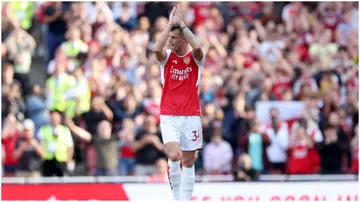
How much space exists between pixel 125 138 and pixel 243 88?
313 cm

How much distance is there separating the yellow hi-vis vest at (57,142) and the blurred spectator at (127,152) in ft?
3.45

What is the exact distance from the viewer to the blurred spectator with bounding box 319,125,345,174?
61.1 feet

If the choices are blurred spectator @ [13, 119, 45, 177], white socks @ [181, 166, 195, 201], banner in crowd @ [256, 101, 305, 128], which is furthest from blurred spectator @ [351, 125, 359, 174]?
white socks @ [181, 166, 195, 201]

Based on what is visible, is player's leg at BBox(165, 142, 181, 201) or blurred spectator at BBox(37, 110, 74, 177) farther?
blurred spectator at BBox(37, 110, 74, 177)

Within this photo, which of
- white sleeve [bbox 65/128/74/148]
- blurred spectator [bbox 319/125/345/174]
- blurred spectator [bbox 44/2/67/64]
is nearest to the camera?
white sleeve [bbox 65/128/74/148]

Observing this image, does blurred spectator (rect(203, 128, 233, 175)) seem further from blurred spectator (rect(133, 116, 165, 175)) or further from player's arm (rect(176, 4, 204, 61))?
player's arm (rect(176, 4, 204, 61))

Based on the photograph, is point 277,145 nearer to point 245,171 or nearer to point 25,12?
point 245,171

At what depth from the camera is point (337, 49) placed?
22.4 m

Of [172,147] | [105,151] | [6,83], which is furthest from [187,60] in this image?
[6,83]

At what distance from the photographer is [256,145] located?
61.2 feet

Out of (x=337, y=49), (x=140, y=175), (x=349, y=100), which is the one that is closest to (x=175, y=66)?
(x=140, y=175)

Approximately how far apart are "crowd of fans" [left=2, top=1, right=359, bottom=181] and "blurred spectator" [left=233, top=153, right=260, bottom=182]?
4cm

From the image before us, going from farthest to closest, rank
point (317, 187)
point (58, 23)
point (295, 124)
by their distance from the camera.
A: point (58, 23)
point (295, 124)
point (317, 187)

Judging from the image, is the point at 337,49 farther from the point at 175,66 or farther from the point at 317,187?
the point at 175,66
